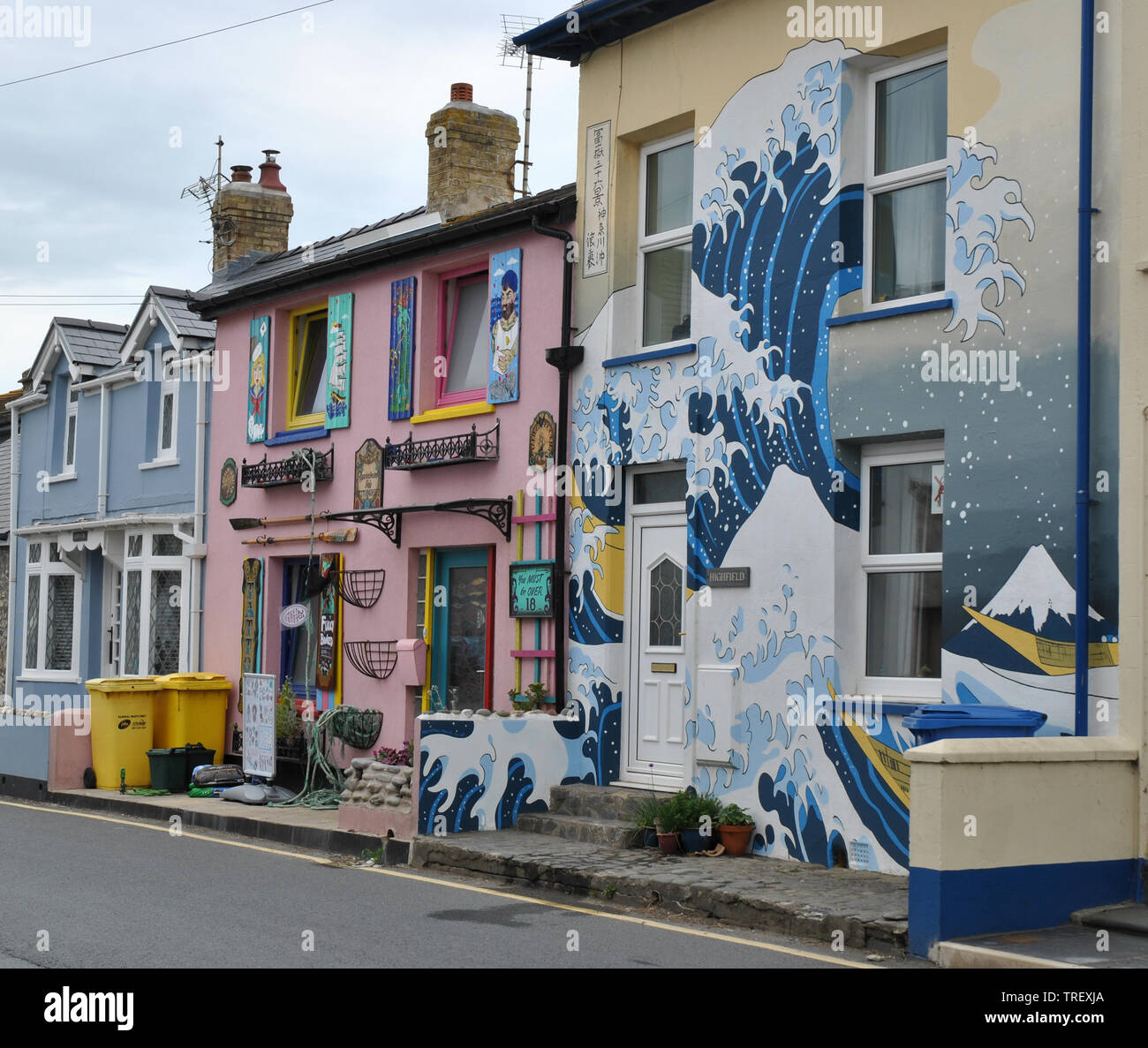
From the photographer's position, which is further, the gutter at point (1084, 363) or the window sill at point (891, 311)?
the window sill at point (891, 311)

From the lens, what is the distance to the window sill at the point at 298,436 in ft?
55.7

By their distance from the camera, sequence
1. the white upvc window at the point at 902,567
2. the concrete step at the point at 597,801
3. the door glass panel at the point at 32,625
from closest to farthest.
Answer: the white upvc window at the point at 902,567, the concrete step at the point at 597,801, the door glass panel at the point at 32,625

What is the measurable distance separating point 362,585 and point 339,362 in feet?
8.37

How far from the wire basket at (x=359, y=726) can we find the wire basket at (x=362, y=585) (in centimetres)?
116

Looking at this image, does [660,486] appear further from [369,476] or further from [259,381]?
[259,381]

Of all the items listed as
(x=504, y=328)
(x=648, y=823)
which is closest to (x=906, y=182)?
(x=504, y=328)

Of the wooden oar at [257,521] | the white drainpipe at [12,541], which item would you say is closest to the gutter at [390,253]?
the wooden oar at [257,521]

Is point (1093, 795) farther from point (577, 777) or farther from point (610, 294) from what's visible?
point (610, 294)

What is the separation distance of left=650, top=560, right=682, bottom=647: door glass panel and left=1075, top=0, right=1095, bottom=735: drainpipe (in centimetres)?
405

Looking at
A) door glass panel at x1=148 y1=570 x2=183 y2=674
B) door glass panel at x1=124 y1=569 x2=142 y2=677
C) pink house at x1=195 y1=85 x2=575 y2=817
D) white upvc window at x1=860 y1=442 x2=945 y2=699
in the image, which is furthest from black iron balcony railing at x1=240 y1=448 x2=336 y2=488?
white upvc window at x1=860 y1=442 x2=945 y2=699

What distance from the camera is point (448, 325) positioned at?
1575 centimetres

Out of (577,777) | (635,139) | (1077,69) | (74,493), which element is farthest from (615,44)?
(74,493)

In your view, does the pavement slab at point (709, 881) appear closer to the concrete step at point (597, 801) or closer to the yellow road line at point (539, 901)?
the yellow road line at point (539, 901)
